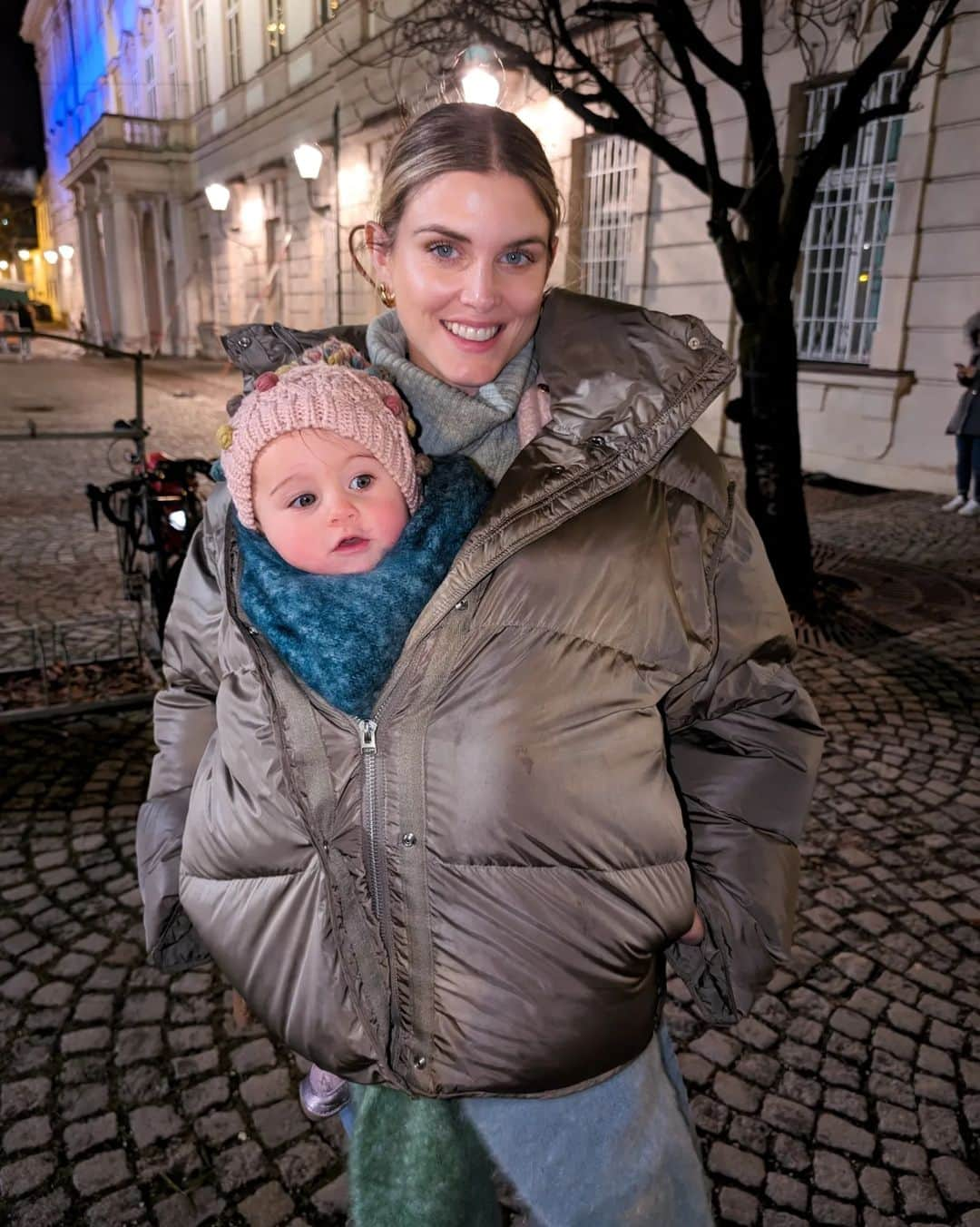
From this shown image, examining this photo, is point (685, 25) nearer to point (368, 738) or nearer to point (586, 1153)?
point (368, 738)

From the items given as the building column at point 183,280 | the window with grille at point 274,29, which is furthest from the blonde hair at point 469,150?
the building column at point 183,280

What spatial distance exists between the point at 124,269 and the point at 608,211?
27823 mm

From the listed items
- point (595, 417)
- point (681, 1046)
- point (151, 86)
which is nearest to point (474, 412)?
point (595, 417)

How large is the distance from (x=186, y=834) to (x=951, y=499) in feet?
31.5

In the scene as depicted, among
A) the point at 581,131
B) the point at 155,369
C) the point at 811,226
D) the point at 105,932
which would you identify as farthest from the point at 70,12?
the point at 105,932

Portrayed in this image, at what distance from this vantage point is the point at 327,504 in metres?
1.33

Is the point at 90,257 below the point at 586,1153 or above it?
above

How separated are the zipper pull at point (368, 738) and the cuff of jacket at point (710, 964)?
61cm

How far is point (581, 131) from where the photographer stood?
13.1 m

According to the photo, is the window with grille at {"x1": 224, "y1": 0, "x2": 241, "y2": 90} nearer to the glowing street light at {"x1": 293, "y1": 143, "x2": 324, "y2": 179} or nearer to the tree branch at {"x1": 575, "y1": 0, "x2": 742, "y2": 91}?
the glowing street light at {"x1": 293, "y1": 143, "x2": 324, "y2": 179}

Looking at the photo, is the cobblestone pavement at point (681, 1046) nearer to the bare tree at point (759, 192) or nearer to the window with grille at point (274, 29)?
the bare tree at point (759, 192)

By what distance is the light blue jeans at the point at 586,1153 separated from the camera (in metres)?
1.29

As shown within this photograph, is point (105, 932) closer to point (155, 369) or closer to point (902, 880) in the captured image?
point (902, 880)

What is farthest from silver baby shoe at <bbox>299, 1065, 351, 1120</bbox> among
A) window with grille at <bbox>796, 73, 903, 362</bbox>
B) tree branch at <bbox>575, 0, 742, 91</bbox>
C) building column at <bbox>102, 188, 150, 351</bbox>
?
building column at <bbox>102, 188, 150, 351</bbox>
